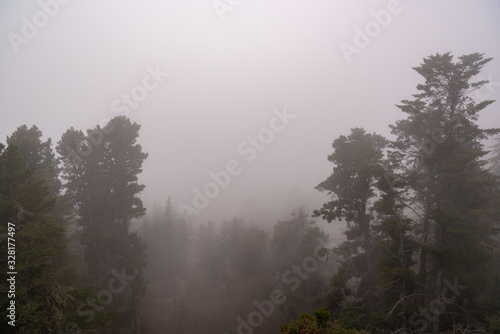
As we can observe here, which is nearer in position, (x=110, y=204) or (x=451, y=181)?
(x=451, y=181)

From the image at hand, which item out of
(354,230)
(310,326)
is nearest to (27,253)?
(310,326)

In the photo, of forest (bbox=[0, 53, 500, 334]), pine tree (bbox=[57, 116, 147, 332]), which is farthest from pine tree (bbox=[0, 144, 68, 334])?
pine tree (bbox=[57, 116, 147, 332])

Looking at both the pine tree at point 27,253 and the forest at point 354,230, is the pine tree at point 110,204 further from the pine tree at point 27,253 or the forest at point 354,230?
the pine tree at point 27,253

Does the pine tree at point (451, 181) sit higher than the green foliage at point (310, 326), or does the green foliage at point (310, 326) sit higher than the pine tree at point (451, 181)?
the pine tree at point (451, 181)

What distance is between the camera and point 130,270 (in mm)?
21141

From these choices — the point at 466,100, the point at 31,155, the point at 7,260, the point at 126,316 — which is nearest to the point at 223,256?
the point at 126,316

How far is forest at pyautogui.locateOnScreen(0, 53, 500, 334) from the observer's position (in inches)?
420

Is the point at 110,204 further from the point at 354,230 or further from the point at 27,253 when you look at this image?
the point at 354,230

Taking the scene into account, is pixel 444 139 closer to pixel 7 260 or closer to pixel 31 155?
pixel 7 260

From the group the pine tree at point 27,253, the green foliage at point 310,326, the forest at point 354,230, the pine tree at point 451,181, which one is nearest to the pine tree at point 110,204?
the forest at point 354,230

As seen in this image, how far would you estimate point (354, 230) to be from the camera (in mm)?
17062

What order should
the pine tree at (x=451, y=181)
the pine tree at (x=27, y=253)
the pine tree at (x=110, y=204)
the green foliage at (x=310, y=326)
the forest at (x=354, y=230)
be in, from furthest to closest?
the pine tree at (x=110, y=204) → the pine tree at (x=451, y=181) → the forest at (x=354, y=230) → the pine tree at (x=27, y=253) → the green foliage at (x=310, y=326)

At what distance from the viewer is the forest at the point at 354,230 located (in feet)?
35.0

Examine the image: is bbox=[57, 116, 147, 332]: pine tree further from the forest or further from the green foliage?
the green foliage
